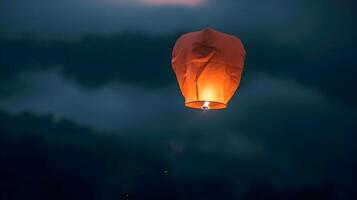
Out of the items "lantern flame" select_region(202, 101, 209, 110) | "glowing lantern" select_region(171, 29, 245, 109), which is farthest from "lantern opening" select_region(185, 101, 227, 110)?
"glowing lantern" select_region(171, 29, 245, 109)

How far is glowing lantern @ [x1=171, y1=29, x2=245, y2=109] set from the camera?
10.6 feet

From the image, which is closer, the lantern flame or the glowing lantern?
the glowing lantern

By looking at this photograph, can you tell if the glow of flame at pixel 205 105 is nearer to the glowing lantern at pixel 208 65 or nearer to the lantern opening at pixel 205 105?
the lantern opening at pixel 205 105

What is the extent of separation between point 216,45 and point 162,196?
29.2 metres

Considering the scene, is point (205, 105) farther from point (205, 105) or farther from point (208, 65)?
point (208, 65)

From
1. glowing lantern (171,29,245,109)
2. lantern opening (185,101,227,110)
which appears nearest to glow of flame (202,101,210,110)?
lantern opening (185,101,227,110)

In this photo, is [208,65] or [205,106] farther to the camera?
[205,106]

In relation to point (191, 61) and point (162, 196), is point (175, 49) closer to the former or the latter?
point (191, 61)

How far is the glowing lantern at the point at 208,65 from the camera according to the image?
127 inches

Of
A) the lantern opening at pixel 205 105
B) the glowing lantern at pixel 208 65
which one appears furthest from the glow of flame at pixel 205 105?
the glowing lantern at pixel 208 65

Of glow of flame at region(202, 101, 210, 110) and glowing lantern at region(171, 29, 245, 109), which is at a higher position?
glowing lantern at region(171, 29, 245, 109)

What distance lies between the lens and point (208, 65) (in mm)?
3223

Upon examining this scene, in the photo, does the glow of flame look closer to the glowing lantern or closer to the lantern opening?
the lantern opening

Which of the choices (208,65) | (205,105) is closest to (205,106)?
(205,105)
